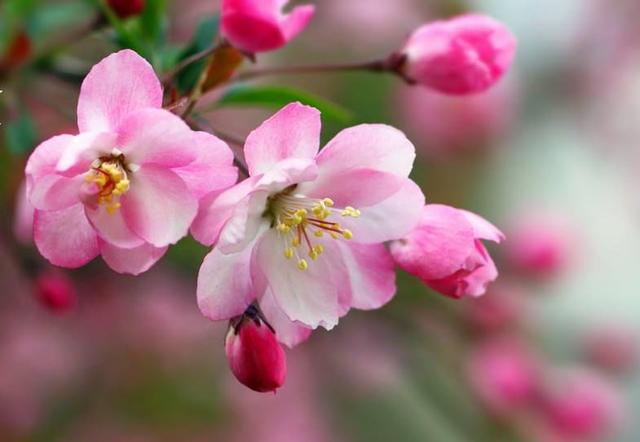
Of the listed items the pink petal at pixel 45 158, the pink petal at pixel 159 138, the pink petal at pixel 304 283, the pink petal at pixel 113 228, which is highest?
the pink petal at pixel 159 138

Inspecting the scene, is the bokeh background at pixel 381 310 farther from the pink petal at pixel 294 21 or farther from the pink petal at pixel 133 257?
the pink petal at pixel 133 257

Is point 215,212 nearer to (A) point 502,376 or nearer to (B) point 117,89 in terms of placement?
(B) point 117,89

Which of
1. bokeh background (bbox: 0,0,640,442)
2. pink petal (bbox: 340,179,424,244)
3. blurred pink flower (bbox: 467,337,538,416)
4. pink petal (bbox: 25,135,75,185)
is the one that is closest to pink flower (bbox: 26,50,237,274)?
pink petal (bbox: 25,135,75,185)

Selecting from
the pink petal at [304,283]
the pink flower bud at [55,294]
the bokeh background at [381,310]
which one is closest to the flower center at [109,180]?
the pink petal at [304,283]

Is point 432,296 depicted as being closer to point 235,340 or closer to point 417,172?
point 417,172

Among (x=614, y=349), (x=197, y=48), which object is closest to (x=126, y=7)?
(x=197, y=48)

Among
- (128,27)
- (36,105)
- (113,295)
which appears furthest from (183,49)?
(113,295)

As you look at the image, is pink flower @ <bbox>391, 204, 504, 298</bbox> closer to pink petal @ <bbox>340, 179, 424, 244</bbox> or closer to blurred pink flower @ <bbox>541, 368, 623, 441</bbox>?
pink petal @ <bbox>340, 179, 424, 244</bbox>
